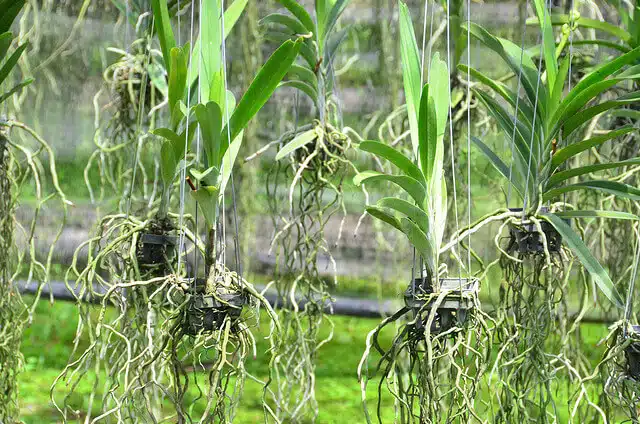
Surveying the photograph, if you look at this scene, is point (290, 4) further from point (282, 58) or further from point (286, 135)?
point (282, 58)

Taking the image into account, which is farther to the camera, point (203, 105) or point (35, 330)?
point (35, 330)

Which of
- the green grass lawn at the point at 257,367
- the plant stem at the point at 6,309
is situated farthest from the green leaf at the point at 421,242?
the plant stem at the point at 6,309

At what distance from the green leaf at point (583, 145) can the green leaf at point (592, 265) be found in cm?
15

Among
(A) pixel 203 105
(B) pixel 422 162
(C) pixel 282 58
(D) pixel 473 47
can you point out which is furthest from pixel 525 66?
(D) pixel 473 47

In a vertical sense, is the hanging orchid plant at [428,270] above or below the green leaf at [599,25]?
below

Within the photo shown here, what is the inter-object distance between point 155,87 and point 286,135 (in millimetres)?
545

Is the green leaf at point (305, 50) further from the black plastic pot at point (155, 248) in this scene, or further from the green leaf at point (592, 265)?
the green leaf at point (592, 265)

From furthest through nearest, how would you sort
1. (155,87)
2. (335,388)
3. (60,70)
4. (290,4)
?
(60,70)
(335,388)
(155,87)
(290,4)

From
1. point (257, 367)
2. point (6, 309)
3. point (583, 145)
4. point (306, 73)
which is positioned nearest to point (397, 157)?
point (583, 145)

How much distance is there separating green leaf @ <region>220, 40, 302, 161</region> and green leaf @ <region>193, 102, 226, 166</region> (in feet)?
0.06

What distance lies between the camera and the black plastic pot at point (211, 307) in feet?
5.18

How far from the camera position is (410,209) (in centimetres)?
156

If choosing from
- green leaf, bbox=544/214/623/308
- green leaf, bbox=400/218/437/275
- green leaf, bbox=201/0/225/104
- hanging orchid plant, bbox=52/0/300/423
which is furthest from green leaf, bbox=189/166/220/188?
→ green leaf, bbox=544/214/623/308

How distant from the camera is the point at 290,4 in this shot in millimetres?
2146
